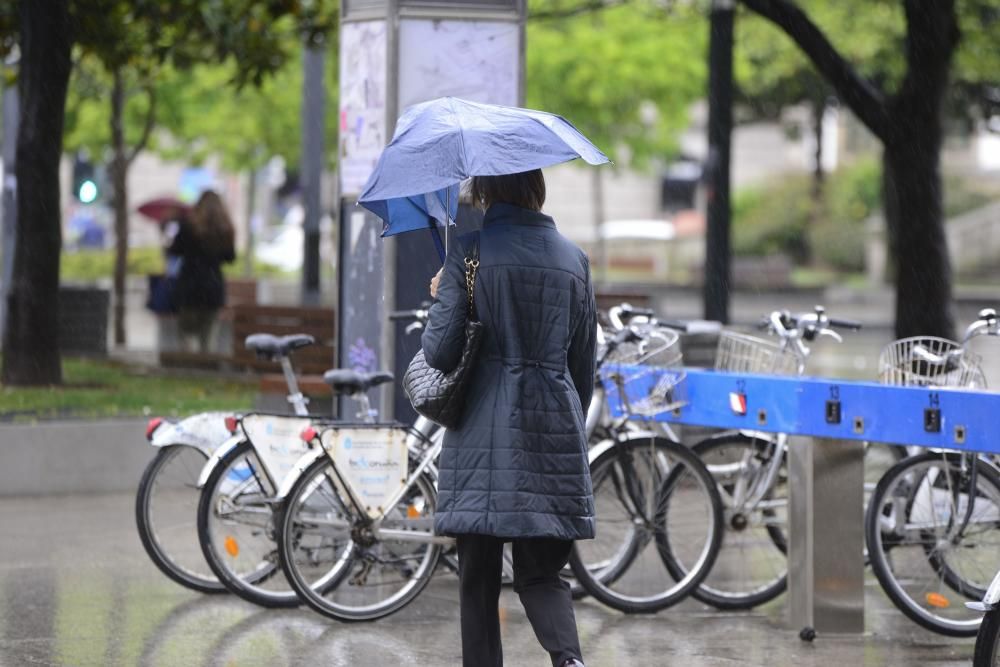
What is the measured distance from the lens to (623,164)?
121ft

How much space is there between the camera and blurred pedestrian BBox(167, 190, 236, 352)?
1526cm

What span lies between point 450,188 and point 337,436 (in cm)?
159

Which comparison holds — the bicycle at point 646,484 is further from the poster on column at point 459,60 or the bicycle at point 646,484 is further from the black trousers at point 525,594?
the black trousers at point 525,594

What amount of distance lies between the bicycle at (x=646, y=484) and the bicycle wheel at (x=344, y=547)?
72 centimetres

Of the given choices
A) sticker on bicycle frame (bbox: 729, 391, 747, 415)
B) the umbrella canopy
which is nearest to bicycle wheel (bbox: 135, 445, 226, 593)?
sticker on bicycle frame (bbox: 729, 391, 747, 415)

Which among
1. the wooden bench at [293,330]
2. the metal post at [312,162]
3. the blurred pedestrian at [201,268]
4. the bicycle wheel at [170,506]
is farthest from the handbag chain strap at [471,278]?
the metal post at [312,162]

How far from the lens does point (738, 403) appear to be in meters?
7.09

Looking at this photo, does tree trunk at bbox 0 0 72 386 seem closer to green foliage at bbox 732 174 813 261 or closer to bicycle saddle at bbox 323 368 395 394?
bicycle saddle at bbox 323 368 395 394

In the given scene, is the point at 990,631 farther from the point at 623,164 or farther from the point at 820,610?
the point at 623,164

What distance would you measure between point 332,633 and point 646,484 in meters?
1.53

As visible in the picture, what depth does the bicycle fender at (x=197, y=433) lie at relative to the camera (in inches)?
291

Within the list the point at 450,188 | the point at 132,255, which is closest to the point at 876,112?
the point at 450,188

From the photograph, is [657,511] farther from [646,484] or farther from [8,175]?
[8,175]

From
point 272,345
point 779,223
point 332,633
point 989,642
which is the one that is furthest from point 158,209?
point 779,223
